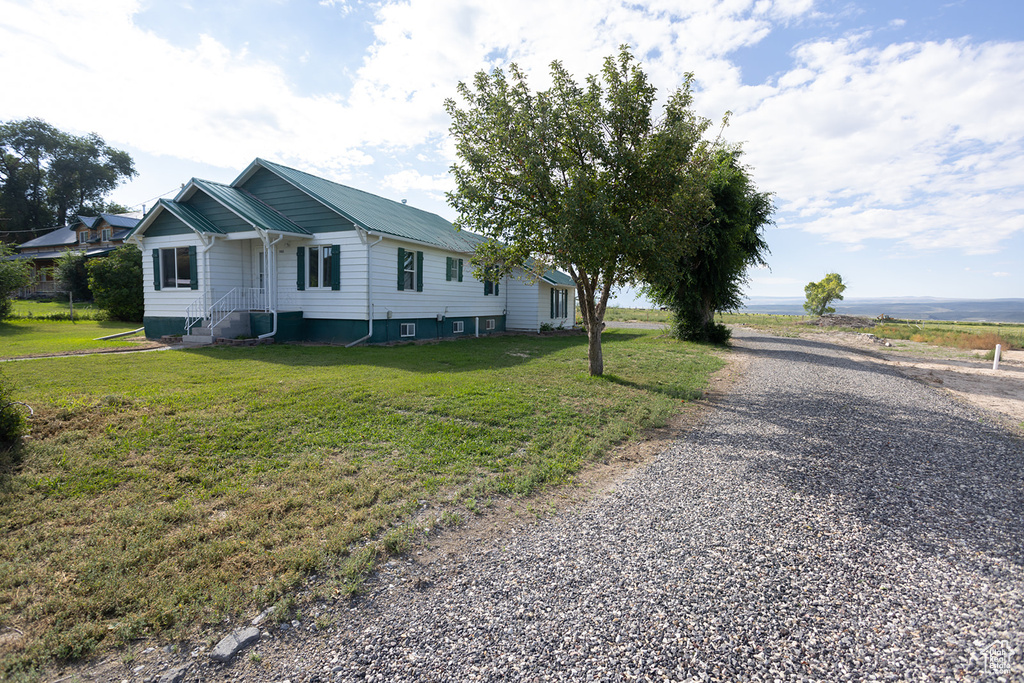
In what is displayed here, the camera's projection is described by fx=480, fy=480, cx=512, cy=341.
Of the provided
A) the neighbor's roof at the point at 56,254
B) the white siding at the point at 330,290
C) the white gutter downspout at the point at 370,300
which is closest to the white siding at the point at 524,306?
the white gutter downspout at the point at 370,300

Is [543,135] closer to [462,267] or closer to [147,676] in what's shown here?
[147,676]

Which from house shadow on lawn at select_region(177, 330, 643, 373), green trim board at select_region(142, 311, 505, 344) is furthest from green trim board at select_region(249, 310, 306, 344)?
house shadow on lawn at select_region(177, 330, 643, 373)

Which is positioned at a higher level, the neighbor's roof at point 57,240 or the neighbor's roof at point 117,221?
the neighbor's roof at point 117,221

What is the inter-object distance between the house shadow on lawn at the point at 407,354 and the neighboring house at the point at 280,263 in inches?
46.0

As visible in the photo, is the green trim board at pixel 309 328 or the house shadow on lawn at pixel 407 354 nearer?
the house shadow on lawn at pixel 407 354

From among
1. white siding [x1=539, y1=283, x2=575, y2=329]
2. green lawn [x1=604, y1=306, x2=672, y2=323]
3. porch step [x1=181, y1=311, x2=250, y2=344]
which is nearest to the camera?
porch step [x1=181, y1=311, x2=250, y2=344]

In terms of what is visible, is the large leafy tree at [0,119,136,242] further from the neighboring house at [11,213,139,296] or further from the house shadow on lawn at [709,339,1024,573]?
the house shadow on lawn at [709,339,1024,573]

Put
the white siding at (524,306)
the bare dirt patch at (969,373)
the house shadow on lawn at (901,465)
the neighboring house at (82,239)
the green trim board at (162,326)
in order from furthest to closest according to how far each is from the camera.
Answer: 1. the neighboring house at (82,239)
2. the white siding at (524,306)
3. the green trim board at (162,326)
4. the bare dirt patch at (969,373)
5. the house shadow on lawn at (901,465)

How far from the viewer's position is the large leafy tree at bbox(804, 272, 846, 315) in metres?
62.6

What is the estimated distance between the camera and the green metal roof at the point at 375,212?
14.8m

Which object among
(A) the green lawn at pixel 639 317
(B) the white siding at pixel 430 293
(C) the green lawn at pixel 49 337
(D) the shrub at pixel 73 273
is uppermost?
(D) the shrub at pixel 73 273

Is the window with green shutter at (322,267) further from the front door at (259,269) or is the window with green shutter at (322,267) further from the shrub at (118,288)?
the shrub at (118,288)

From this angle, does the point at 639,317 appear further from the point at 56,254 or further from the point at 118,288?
the point at 56,254

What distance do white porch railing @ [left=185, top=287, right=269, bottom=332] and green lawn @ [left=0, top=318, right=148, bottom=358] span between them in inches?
66.4
